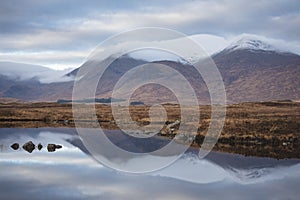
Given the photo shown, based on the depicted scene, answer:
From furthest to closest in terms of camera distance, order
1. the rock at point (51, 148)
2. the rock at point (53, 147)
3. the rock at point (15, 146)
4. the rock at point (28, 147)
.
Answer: the rock at point (15, 146), the rock at point (28, 147), the rock at point (53, 147), the rock at point (51, 148)

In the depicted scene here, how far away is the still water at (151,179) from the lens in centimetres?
2103

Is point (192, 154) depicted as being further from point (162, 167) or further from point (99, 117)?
point (99, 117)

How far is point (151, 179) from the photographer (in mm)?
24891

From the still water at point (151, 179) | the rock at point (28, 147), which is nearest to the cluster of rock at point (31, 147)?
the rock at point (28, 147)

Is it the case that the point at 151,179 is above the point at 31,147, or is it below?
below

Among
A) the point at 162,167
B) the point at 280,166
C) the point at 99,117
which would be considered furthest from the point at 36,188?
the point at 99,117

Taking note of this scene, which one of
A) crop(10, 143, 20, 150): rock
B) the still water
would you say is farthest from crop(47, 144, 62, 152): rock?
crop(10, 143, 20, 150): rock

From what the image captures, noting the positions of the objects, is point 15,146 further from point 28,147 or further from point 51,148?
point 51,148

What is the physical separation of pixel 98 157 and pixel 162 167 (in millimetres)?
6611

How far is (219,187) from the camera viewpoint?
2261 centimetres

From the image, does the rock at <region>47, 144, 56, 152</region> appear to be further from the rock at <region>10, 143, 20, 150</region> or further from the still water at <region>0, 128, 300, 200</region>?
the rock at <region>10, 143, 20, 150</region>

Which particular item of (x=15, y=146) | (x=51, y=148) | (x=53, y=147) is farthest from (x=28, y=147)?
(x=53, y=147)

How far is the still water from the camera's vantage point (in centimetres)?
2103

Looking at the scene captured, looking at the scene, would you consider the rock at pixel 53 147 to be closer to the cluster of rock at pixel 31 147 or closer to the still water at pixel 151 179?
the cluster of rock at pixel 31 147
